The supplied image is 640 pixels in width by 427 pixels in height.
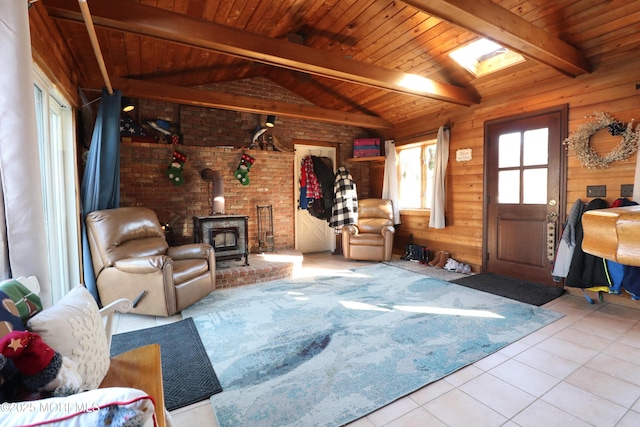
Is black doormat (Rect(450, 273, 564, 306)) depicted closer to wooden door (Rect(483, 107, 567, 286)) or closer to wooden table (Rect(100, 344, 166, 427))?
wooden door (Rect(483, 107, 567, 286))

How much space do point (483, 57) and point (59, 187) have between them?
4.90 m

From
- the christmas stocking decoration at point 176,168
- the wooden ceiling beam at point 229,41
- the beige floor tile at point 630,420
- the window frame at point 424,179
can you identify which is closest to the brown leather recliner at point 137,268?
the christmas stocking decoration at point 176,168

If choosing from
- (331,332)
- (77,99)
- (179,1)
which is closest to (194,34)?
(179,1)

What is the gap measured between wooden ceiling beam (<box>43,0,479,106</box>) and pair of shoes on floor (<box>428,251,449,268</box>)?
2379 millimetres

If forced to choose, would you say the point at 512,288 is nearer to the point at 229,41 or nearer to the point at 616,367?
the point at 616,367

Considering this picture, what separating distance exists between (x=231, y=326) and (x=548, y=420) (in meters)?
2.24

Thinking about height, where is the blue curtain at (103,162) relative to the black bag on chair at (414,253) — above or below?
above

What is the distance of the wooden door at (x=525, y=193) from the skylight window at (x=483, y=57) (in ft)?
2.30

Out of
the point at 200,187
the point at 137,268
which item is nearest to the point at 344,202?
the point at 200,187

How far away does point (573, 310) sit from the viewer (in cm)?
300

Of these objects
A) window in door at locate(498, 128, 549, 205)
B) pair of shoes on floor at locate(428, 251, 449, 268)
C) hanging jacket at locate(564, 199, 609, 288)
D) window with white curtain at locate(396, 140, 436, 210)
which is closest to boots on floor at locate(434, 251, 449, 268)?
pair of shoes on floor at locate(428, 251, 449, 268)

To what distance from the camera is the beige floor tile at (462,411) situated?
1.54 m

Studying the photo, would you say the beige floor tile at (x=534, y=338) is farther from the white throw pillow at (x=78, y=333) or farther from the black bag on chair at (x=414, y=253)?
the white throw pillow at (x=78, y=333)

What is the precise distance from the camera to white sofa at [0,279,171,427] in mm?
509
